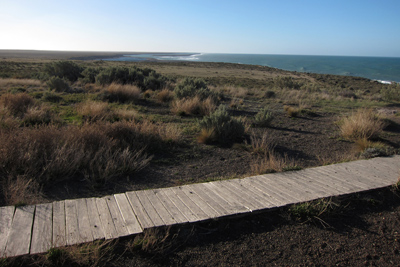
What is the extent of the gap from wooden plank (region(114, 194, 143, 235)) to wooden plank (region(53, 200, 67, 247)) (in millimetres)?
614

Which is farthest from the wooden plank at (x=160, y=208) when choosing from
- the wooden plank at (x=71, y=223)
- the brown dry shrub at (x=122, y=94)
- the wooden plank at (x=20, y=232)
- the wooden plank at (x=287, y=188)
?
the brown dry shrub at (x=122, y=94)

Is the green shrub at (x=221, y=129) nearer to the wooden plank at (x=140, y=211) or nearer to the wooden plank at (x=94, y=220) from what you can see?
the wooden plank at (x=140, y=211)

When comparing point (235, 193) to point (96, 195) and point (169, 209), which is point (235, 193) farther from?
point (96, 195)

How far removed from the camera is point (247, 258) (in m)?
2.86

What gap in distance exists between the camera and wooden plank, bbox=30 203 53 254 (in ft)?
8.77

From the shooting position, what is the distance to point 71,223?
310 centimetres

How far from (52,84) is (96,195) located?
1342 cm

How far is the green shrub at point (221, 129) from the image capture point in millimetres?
7191

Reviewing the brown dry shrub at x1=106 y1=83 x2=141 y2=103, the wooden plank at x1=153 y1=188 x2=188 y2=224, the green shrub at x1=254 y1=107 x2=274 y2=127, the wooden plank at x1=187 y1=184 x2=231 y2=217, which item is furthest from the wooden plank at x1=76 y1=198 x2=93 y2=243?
the brown dry shrub at x1=106 y1=83 x2=141 y2=103

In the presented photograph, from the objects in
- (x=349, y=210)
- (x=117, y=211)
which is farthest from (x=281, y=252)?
(x=117, y=211)

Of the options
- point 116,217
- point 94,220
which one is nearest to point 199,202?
point 116,217

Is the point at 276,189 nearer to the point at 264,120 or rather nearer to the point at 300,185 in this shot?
the point at 300,185

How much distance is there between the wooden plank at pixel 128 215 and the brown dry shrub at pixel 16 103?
6474 mm

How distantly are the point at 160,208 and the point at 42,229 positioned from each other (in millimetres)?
1254
